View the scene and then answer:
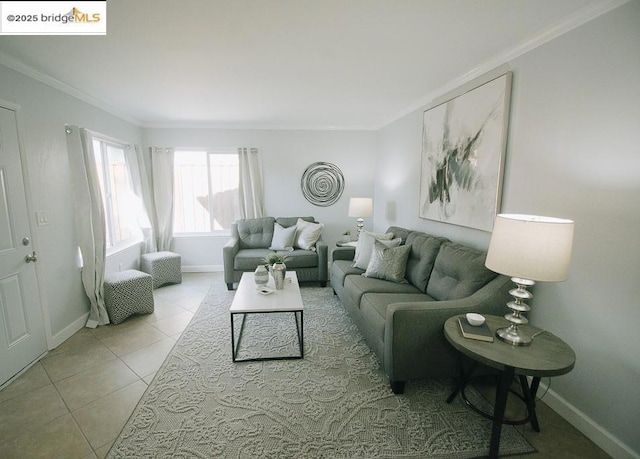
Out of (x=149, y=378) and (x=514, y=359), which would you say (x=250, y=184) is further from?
(x=514, y=359)

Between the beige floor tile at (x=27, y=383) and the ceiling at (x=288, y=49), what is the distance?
95.2 inches

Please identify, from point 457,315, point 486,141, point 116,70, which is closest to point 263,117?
point 116,70

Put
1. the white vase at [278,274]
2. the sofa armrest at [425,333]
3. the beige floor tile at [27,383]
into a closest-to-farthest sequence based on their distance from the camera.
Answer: the sofa armrest at [425,333], the beige floor tile at [27,383], the white vase at [278,274]

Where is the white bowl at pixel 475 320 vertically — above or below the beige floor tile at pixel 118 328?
above

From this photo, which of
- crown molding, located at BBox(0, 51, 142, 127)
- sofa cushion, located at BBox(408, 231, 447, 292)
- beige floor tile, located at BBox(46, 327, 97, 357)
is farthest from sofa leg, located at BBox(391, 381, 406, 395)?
crown molding, located at BBox(0, 51, 142, 127)

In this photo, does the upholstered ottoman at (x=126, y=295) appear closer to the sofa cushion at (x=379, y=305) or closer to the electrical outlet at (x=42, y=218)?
the electrical outlet at (x=42, y=218)

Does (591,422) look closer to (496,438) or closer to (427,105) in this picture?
(496,438)

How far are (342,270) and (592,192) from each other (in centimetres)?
226

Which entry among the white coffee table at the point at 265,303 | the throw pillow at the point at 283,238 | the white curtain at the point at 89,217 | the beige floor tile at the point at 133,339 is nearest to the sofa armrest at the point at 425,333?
the white coffee table at the point at 265,303

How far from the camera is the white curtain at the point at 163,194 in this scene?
4664 mm

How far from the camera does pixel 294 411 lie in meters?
1.88

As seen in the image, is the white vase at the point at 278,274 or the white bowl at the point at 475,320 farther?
the white vase at the point at 278,274

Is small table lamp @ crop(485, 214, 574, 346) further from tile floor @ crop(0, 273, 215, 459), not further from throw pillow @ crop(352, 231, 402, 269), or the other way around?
tile floor @ crop(0, 273, 215, 459)

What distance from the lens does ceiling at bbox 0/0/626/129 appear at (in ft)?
5.37
